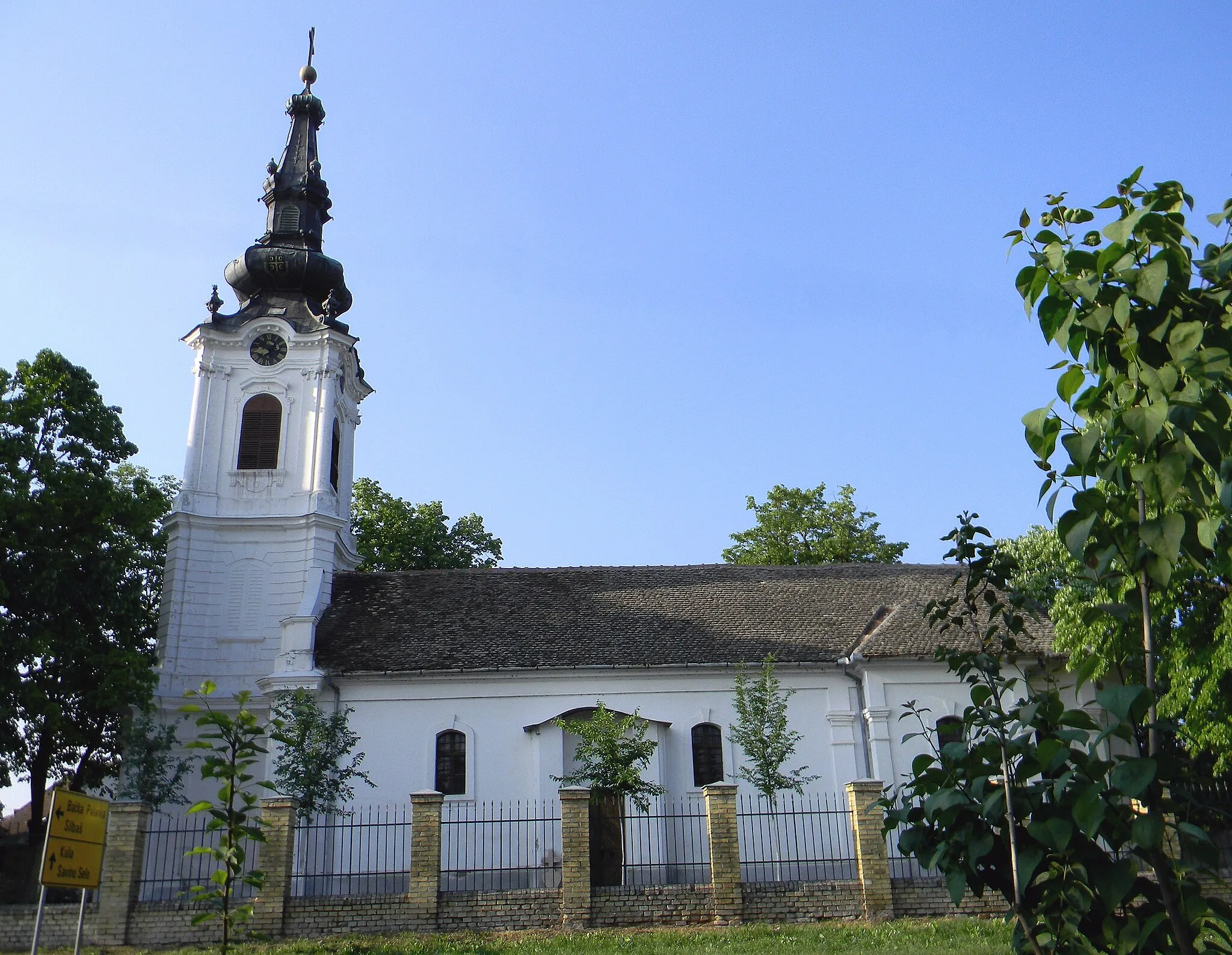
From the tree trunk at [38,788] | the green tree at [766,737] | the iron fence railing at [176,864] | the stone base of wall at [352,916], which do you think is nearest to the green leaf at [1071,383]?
the stone base of wall at [352,916]

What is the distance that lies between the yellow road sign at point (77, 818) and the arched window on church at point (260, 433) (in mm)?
18486

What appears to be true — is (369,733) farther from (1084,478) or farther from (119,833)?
(1084,478)

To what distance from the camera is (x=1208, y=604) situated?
18.0m

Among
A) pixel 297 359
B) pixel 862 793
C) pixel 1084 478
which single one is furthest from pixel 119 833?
pixel 1084 478

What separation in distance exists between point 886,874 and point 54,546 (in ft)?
62.3

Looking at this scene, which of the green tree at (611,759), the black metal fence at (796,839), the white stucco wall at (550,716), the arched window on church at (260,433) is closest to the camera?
the black metal fence at (796,839)

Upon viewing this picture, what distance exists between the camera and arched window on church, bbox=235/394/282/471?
96.3ft

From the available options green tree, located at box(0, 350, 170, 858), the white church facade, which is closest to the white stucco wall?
the white church facade

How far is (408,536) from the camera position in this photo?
127 feet

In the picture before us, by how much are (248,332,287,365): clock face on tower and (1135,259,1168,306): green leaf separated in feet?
97.4

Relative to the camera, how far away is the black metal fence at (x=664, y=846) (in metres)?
21.5

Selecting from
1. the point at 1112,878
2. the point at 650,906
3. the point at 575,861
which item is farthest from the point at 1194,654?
the point at 1112,878

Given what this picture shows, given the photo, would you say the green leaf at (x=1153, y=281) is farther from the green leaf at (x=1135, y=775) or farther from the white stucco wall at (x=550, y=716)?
the white stucco wall at (x=550, y=716)

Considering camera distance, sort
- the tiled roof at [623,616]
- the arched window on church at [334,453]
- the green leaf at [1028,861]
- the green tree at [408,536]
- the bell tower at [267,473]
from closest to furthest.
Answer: the green leaf at [1028,861] < the tiled roof at [623,616] < the bell tower at [267,473] < the arched window on church at [334,453] < the green tree at [408,536]
